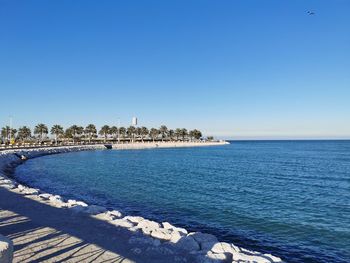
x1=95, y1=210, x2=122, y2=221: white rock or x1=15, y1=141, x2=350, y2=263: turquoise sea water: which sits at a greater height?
x1=95, y1=210, x2=122, y2=221: white rock

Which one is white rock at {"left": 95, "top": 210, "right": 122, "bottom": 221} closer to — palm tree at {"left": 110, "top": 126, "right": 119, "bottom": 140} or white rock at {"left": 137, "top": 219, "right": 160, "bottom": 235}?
white rock at {"left": 137, "top": 219, "right": 160, "bottom": 235}

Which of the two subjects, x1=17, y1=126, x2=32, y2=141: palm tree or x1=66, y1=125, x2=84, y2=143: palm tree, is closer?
x1=17, y1=126, x2=32, y2=141: palm tree

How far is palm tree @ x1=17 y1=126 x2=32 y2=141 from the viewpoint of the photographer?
144 m

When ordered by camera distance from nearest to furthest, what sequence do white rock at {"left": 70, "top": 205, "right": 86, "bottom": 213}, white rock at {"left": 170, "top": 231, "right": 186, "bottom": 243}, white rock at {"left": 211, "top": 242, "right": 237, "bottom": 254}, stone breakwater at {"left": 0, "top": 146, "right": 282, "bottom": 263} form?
stone breakwater at {"left": 0, "top": 146, "right": 282, "bottom": 263}, white rock at {"left": 211, "top": 242, "right": 237, "bottom": 254}, white rock at {"left": 170, "top": 231, "right": 186, "bottom": 243}, white rock at {"left": 70, "top": 205, "right": 86, "bottom": 213}

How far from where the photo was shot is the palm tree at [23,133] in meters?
144

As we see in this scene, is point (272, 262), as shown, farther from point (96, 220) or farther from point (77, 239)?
point (96, 220)

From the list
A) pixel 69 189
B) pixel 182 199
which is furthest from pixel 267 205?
pixel 69 189

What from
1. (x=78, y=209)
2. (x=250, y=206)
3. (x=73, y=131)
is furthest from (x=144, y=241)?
(x=73, y=131)

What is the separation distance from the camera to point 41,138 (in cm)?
15600

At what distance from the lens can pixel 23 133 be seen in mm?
144625

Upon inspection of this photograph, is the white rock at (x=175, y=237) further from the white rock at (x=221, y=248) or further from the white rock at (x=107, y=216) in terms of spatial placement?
the white rock at (x=107, y=216)

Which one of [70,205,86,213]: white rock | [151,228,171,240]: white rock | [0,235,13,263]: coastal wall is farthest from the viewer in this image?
[70,205,86,213]: white rock

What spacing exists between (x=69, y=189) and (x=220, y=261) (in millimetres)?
23801

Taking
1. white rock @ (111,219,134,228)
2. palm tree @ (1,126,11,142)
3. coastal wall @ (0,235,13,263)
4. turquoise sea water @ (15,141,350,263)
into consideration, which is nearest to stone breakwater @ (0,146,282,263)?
white rock @ (111,219,134,228)
